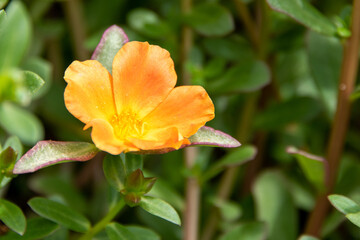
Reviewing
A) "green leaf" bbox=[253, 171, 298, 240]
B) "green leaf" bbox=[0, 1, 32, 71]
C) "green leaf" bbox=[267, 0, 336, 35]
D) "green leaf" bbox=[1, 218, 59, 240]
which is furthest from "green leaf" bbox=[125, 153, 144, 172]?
"green leaf" bbox=[253, 171, 298, 240]

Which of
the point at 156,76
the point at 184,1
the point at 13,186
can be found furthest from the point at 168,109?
the point at 13,186

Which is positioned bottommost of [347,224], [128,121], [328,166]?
[347,224]

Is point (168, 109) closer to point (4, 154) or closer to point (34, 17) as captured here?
point (4, 154)

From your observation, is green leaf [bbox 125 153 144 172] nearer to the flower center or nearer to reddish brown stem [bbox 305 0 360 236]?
the flower center

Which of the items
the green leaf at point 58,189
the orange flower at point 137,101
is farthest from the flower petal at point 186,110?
the green leaf at point 58,189

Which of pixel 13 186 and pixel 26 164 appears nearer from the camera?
pixel 26 164
